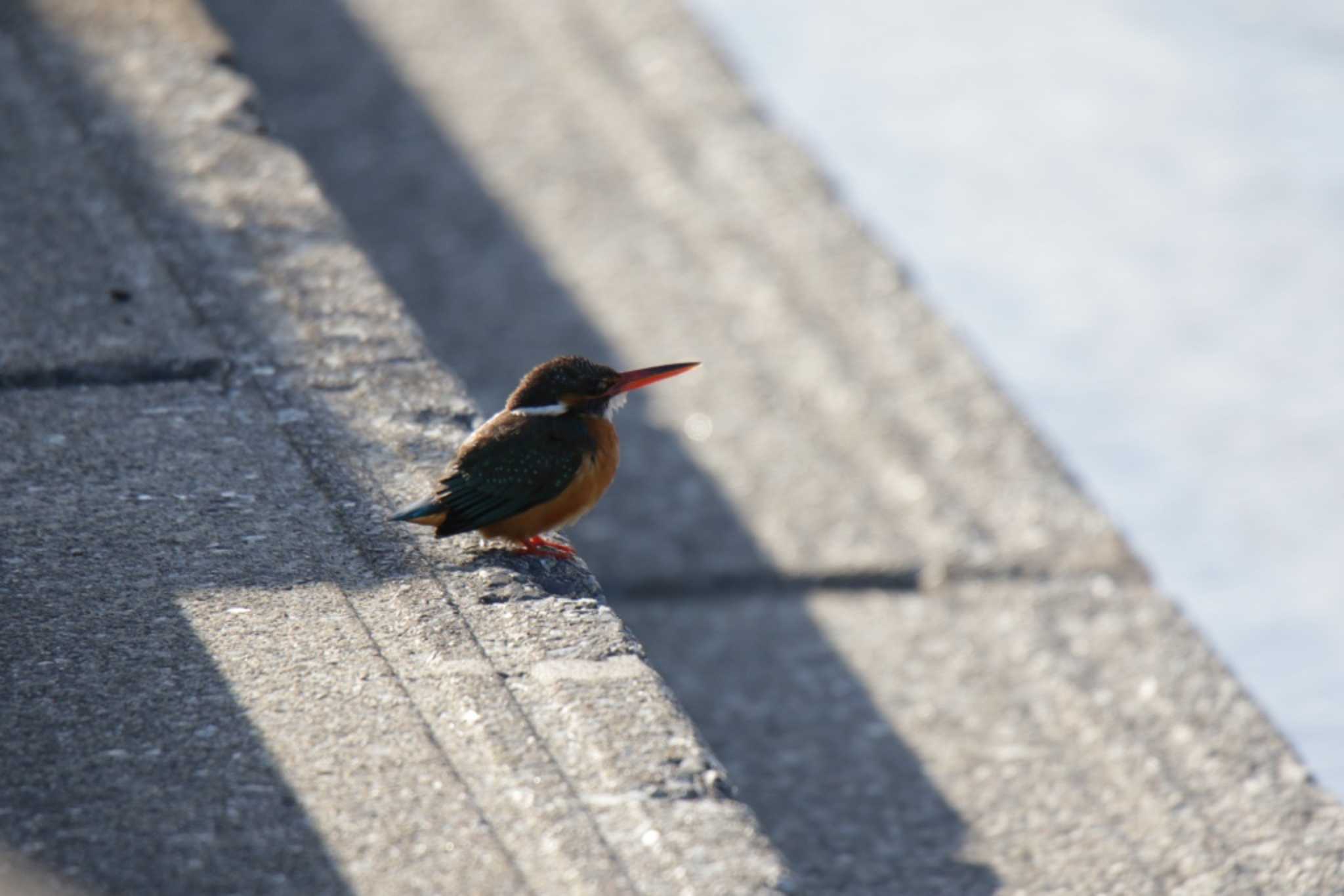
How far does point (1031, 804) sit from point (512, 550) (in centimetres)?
149

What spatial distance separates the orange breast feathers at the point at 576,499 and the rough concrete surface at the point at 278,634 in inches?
2.6

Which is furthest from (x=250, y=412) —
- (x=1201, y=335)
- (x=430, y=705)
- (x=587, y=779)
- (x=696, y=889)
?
(x=1201, y=335)

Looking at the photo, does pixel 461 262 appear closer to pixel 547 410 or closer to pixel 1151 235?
pixel 1151 235

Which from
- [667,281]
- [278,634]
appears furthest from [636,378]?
[667,281]

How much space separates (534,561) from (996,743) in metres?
1.58

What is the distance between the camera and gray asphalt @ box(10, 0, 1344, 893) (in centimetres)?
205

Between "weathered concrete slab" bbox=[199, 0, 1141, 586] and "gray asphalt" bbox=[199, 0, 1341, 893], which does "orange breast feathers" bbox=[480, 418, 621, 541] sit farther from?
"weathered concrete slab" bbox=[199, 0, 1141, 586]

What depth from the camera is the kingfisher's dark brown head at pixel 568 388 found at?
105 inches

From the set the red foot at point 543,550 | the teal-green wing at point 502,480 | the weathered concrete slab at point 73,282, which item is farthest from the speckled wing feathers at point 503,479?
the weathered concrete slab at point 73,282

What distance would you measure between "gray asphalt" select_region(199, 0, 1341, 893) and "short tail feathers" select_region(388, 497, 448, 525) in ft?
3.91

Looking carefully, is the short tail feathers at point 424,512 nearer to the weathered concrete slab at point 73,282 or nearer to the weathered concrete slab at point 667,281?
the weathered concrete slab at point 73,282

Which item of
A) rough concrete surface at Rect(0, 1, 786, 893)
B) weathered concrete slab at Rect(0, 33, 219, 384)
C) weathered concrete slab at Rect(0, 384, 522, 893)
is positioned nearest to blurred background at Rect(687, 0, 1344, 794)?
rough concrete surface at Rect(0, 1, 786, 893)

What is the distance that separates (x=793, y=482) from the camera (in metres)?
4.75

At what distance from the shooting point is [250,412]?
291 cm
